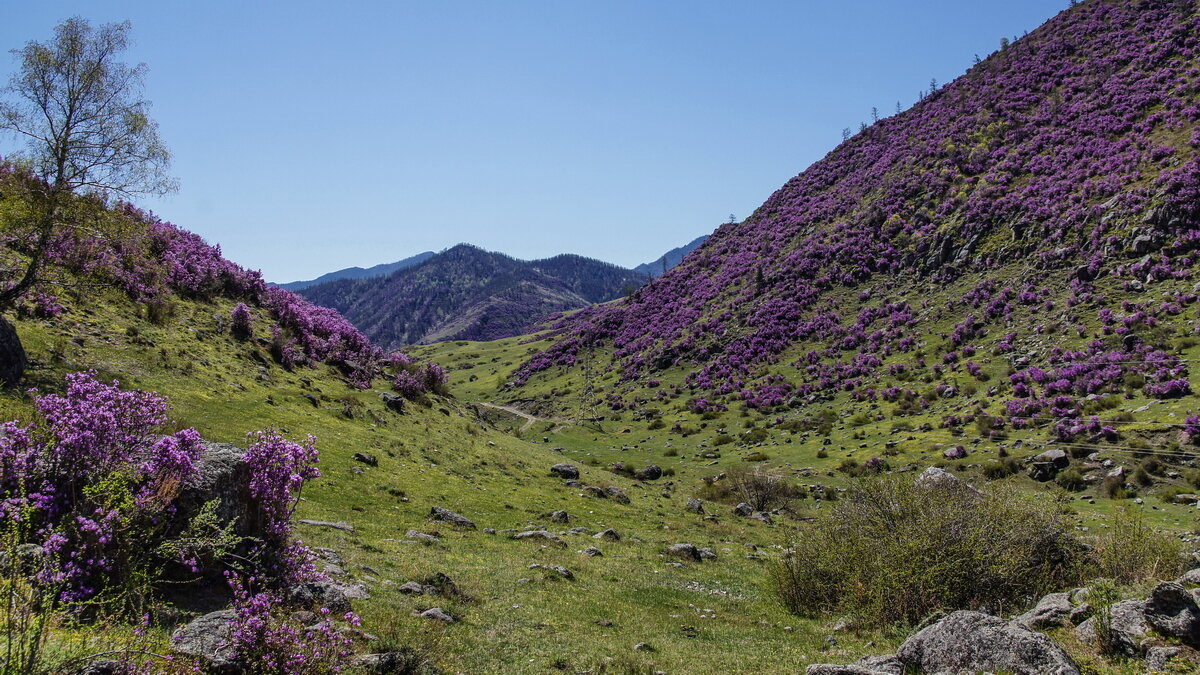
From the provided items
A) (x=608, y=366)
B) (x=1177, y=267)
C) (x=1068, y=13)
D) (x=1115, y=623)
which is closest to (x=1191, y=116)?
(x=1177, y=267)

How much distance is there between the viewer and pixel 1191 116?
75.9 m

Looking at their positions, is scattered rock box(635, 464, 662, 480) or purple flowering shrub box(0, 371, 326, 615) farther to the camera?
scattered rock box(635, 464, 662, 480)

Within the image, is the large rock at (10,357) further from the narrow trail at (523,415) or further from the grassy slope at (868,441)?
the narrow trail at (523,415)

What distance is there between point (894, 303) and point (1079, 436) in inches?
1724

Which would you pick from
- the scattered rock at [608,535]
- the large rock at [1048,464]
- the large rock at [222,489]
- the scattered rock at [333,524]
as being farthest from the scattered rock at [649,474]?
the large rock at [222,489]

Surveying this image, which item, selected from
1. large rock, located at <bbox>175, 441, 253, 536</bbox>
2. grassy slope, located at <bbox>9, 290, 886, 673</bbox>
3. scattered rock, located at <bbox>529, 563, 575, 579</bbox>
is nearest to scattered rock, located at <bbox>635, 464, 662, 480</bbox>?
grassy slope, located at <bbox>9, 290, 886, 673</bbox>

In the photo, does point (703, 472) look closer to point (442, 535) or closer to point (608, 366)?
point (442, 535)

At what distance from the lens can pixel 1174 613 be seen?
1005cm

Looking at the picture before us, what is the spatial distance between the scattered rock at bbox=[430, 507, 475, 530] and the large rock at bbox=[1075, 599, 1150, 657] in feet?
71.4

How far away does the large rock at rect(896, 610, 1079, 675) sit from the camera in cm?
938

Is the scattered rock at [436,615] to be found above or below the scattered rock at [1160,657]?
below

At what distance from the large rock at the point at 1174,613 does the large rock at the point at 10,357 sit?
111 feet

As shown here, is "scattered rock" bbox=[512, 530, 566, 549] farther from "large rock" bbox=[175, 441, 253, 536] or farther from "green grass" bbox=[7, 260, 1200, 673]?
"large rock" bbox=[175, 441, 253, 536]

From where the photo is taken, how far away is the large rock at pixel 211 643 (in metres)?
7.73
